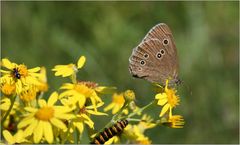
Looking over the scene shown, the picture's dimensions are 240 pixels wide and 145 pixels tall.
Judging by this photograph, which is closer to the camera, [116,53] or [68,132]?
[68,132]

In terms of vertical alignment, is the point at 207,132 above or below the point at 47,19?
below

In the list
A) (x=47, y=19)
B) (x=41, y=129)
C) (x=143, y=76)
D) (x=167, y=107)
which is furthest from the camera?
(x=47, y=19)

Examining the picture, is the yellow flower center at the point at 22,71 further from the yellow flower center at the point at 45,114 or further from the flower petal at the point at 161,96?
the flower petal at the point at 161,96

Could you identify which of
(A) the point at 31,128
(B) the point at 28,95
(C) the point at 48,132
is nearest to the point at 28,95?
(B) the point at 28,95

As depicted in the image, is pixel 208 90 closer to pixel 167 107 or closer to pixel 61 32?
pixel 61 32

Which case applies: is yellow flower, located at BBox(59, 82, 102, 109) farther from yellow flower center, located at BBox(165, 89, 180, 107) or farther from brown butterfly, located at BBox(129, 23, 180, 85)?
brown butterfly, located at BBox(129, 23, 180, 85)

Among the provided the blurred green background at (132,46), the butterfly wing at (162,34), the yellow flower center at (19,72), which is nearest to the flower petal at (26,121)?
the yellow flower center at (19,72)

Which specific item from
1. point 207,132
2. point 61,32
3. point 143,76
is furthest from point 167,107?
point 61,32
